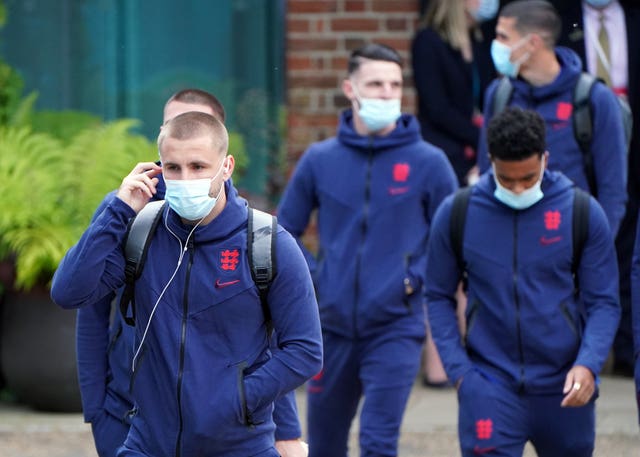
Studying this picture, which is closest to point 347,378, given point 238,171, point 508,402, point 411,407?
point 508,402

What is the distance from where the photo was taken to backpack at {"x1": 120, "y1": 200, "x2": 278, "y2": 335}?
5.06 meters

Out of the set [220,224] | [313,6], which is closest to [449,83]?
[313,6]

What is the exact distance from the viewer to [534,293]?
621cm

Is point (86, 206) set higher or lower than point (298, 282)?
lower

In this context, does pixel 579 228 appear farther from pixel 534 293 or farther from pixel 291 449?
pixel 291 449

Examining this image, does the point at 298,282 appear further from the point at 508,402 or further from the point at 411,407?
the point at 411,407

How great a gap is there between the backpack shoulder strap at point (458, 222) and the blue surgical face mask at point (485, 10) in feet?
13.6

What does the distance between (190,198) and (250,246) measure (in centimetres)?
25

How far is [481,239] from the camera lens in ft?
20.6

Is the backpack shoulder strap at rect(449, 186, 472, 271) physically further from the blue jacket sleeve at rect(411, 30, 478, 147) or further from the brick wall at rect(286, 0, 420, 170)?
the brick wall at rect(286, 0, 420, 170)

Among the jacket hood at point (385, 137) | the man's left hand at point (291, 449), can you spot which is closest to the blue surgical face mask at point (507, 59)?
the jacket hood at point (385, 137)

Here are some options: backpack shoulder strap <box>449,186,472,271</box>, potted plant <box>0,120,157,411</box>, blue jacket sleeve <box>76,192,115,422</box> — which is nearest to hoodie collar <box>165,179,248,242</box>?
blue jacket sleeve <box>76,192,115,422</box>

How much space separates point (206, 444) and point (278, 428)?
0.71 m

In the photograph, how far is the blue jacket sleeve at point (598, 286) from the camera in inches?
244
